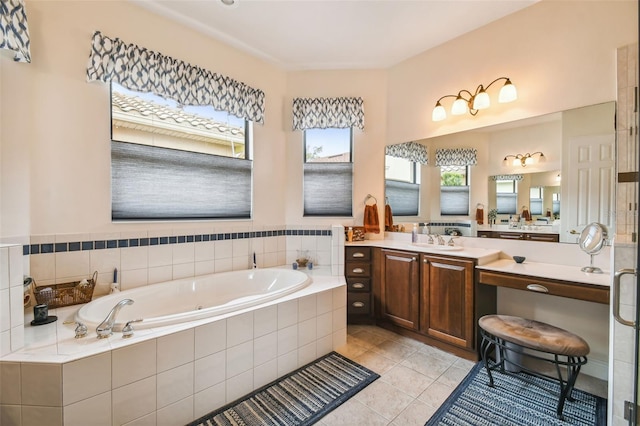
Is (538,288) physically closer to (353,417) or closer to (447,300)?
(447,300)

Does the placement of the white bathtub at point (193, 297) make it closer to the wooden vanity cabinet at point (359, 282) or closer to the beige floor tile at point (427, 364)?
the wooden vanity cabinet at point (359, 282)

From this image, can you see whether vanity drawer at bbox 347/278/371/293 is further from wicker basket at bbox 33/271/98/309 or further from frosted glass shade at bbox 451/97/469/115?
wicker basket at bbox 33/271/98/309

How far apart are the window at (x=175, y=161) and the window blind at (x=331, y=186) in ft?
2.48

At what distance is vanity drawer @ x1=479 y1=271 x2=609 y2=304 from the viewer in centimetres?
166

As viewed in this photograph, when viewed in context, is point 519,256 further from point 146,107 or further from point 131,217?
point 146,107

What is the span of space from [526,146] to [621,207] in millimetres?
811

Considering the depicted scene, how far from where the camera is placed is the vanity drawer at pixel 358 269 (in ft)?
9.43

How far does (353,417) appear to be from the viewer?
1617mm

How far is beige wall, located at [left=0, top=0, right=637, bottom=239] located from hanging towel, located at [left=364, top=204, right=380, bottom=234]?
965 millimetres

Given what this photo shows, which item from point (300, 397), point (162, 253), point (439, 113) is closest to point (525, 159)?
point (439, 113)

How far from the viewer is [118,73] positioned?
6.72 ft

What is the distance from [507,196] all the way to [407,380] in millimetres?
1770

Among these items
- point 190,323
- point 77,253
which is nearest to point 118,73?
point 77,253

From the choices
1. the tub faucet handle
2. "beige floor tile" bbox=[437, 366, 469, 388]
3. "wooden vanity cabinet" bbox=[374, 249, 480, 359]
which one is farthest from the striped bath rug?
"wooden vanity cabinet" bbox=[374, 249, 480, 359]
